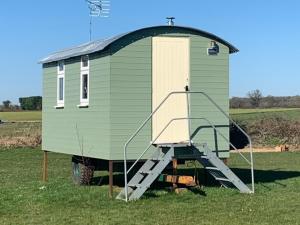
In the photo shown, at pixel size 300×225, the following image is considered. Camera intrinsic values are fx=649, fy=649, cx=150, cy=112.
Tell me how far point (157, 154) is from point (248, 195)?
234cm

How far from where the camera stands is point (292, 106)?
82.9 m

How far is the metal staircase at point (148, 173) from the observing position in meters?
14.4

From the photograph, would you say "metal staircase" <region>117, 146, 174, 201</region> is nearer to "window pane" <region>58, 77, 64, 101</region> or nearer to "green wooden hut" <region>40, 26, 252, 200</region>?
"green wooden hut" <region>40, 26, 252, 200</region>

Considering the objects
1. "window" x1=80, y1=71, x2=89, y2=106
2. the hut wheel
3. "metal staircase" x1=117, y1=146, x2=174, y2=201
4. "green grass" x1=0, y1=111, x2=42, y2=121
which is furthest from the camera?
"green grass" x1=0, y1=111, x2=42, y2=121

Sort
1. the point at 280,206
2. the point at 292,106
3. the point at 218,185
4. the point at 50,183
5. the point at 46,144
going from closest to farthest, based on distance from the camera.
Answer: the point at 280,206
the point at 218,185
the point at 50,183
the point at 46,144
the point at 292,106

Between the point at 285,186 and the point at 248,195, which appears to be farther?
the point at 285,186

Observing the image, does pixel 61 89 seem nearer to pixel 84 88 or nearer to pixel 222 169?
pixel 84 88

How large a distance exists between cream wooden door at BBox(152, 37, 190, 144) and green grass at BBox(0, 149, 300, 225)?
5.17 feet

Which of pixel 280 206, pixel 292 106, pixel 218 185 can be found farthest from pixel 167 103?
pixel 292 106

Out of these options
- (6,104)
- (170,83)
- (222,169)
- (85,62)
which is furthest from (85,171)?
(6,104)

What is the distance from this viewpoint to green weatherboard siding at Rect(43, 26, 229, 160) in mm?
15641

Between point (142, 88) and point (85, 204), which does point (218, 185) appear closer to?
point (142, 88)

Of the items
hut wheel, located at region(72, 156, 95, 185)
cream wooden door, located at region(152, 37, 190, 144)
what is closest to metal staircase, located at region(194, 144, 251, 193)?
cream wooden door, located at region(152, 37, 190, 144)

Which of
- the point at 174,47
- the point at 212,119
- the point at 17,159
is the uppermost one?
the point at 174,47
